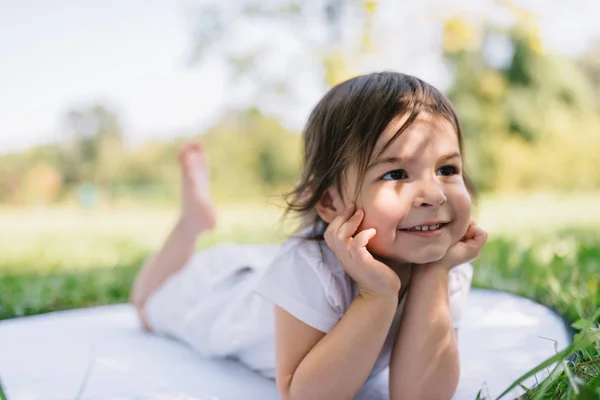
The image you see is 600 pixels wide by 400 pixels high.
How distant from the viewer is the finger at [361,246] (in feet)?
4.23

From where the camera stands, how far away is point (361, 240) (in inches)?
50.9

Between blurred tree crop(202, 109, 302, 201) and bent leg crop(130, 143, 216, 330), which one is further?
blurred tree crop(202, 109, 302, 201)

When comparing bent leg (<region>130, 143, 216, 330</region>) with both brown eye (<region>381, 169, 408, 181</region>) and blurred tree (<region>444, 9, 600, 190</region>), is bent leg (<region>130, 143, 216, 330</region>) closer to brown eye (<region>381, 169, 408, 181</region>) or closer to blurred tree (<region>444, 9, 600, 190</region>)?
brown eye (<region>381, 169, 408, 181</region>)

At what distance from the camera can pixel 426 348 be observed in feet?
4.36

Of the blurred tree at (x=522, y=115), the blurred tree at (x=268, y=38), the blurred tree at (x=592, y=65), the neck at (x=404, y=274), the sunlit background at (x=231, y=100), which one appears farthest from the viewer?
the blurred tree at (x=592, y=65)

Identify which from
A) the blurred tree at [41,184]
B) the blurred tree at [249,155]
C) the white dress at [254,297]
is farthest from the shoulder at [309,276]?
the blurred tree at [41,184]

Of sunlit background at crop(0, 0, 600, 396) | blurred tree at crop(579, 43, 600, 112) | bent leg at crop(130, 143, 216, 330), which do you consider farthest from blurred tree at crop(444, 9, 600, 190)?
bent leg at crop(130, 143, 216, 330)

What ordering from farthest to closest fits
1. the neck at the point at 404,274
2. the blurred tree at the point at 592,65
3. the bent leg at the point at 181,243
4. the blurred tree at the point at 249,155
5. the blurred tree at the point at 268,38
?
the blurred tree at the point at 592,65
the blurred tree at the point at 249,155
the blurred tree at the point at 268,38
the bent leg at the point at 181,243
the neck at the point at 404,274

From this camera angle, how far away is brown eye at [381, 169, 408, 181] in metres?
1.35

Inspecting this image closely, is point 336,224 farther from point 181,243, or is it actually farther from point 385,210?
point 181,243

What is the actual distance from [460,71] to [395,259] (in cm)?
1016

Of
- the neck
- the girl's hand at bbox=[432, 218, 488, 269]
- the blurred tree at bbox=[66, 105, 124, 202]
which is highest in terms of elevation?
the girl's hand at bbox=[432, 218, 488, 269]

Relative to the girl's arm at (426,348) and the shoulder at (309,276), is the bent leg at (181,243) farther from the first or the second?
the girl's arm at (426,348)

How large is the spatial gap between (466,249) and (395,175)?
24 cm
